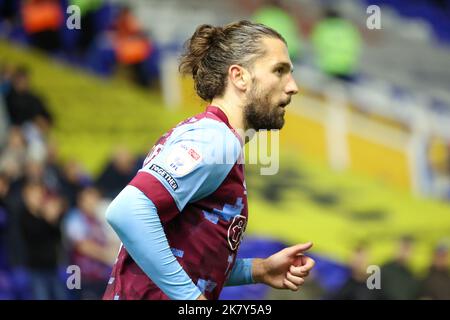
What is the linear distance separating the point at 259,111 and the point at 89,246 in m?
5.81

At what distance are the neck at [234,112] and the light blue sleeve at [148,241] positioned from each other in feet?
1.71

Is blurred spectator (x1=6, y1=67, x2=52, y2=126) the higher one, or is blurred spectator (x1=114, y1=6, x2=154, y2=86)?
blurred spectator (x1=114, y1=6, x2=154, y2=86)

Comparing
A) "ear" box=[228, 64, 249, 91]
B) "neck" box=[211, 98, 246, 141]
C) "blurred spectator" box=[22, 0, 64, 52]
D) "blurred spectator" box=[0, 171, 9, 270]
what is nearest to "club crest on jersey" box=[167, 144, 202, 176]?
"neck" box=[211, 98, 246, 141]

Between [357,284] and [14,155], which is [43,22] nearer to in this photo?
[14,155]

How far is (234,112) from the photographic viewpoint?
292cm

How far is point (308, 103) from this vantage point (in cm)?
928

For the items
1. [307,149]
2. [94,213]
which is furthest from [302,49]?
[94,213]

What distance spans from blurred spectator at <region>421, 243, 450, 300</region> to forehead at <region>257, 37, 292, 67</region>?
5925mm

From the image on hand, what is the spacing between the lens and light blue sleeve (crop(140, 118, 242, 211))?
8.48 feet

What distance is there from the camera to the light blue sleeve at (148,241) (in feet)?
8.20
